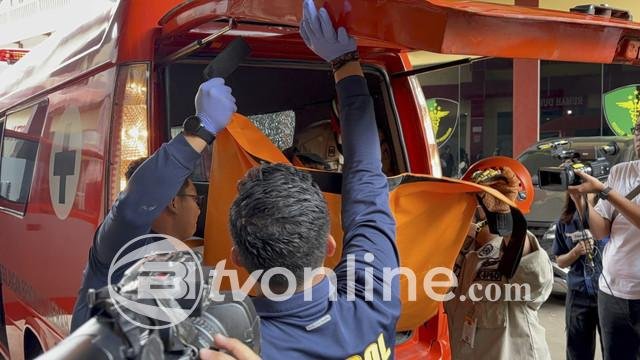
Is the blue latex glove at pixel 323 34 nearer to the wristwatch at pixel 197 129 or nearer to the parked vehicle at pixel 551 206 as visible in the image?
the wristwatch at pixel 197 129

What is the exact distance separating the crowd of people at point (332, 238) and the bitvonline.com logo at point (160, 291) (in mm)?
94

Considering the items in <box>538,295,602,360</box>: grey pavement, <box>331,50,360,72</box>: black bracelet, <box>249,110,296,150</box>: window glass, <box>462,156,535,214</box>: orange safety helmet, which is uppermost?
Result: <box>331,50,360,72</box>: black bracelet

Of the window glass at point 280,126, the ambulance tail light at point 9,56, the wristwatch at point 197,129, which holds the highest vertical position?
the ambulance tail light at point 9,56

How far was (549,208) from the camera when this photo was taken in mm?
6844

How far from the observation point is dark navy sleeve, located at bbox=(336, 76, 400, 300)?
1.63 metres

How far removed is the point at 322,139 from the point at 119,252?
5.81 feet

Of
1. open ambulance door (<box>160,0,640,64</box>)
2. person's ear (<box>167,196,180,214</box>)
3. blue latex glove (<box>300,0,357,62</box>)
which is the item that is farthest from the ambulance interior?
open ambulance door (<box>160,0,640,64</box>)

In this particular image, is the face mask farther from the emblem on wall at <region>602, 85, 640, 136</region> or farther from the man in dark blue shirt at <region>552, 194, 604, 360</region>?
the emblem on wall at <region>602, 85, 640, 136</region>

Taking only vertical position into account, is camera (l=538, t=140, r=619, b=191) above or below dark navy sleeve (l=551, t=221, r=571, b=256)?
above

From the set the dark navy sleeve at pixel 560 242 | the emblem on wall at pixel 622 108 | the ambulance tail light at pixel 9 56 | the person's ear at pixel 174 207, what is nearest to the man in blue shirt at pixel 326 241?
the person's ear at pixel 174 207

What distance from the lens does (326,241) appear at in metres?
1.41

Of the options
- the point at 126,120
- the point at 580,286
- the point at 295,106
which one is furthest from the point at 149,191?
the point at 580,286

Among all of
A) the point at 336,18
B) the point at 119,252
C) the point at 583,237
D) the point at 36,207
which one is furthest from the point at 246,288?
the point at 583,237

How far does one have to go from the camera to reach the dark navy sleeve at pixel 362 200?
1.63 metres
